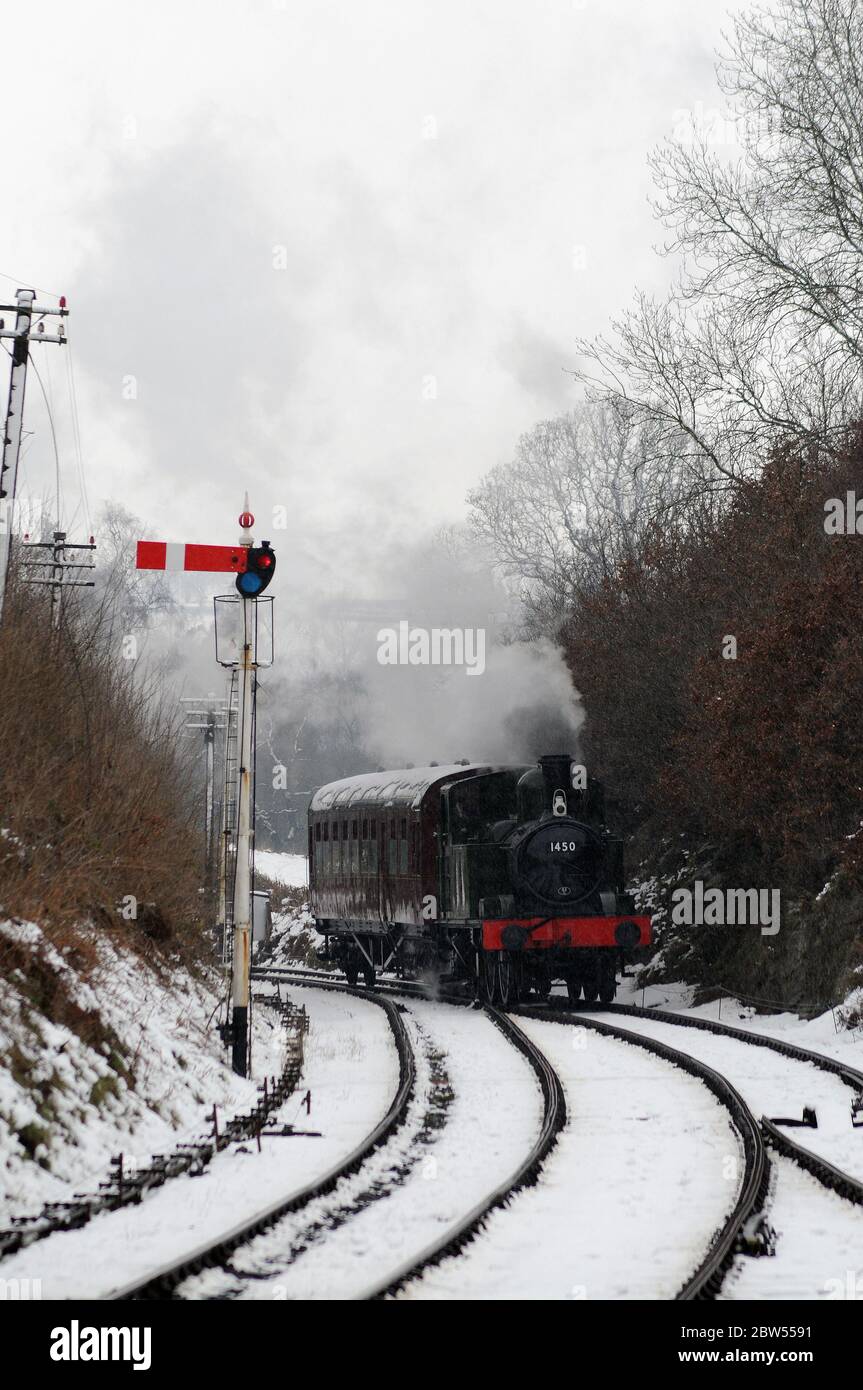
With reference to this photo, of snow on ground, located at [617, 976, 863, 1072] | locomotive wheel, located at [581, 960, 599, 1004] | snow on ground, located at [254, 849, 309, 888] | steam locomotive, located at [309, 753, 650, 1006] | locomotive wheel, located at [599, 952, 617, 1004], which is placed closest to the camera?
snow on ground, located at [617, 976, 863, 1072]

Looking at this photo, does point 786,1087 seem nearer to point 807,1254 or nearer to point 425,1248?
point 807,1254

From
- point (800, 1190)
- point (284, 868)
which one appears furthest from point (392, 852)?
point (284, 868)

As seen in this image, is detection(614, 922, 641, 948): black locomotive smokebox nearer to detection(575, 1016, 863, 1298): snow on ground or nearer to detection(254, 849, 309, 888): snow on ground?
detection(575, 1016, 863, 1298): snow on ground

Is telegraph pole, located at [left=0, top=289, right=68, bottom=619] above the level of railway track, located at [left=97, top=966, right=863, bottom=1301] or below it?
above

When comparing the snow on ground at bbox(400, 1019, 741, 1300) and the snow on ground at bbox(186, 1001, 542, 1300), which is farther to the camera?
the snow on ground at bbox(186, 1001, 542, 1300)

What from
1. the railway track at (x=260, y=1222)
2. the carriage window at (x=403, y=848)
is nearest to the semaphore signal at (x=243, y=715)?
the railway track at (x=260, y=1222)

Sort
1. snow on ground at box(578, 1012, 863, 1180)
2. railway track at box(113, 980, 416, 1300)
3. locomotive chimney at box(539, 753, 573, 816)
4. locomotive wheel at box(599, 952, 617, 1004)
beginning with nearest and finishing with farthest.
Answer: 1. railway track at box(113, 980, 416, 1300)
2. snow on ground at box(578, 1012, 863, 1180)
3. locomotive chimney at box(539, 753, 573, 816)
4. locomotive wheel at box(599, 952, 617, 1004)

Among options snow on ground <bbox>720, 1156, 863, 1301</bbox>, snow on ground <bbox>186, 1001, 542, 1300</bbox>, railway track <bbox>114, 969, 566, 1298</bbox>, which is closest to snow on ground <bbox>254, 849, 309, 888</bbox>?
railway track <bbox>114, 969, 566, 1298</bbox>

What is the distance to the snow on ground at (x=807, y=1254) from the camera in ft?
20.6

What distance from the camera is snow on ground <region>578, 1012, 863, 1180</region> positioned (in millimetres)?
9844

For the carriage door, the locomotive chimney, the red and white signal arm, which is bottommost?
the carriage door

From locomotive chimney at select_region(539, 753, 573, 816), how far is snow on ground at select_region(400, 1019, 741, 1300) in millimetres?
7939

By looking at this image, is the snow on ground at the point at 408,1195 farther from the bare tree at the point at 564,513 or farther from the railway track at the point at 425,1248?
the bare tree at the point at 564,513
